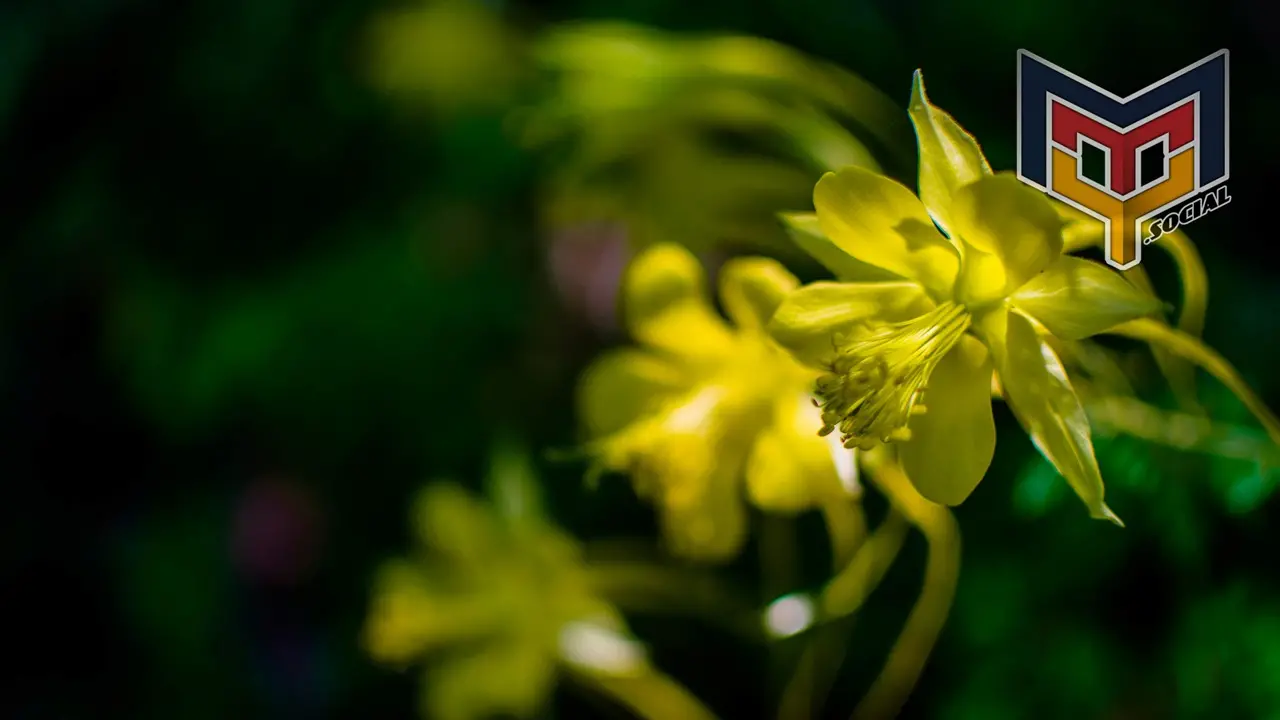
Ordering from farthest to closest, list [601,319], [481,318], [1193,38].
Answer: [601,319], [481,318], [1193,38]

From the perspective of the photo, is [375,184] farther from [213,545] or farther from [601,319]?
[213,545]

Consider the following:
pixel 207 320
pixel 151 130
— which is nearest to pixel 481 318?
pixel 207 320

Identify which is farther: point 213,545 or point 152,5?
point 213,545

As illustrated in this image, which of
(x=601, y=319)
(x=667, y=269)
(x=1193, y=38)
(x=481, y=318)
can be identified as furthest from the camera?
→ (x=601, y=319)

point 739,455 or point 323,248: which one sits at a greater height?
point 739,455

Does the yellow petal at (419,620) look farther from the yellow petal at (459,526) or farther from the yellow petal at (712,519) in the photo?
the yellow petal at (712,519)

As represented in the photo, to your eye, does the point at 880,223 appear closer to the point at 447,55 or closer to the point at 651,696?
the point at 651,696

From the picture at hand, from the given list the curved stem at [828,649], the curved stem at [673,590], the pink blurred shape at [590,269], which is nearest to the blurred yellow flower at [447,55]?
the pink blurred shape at [590,269]
